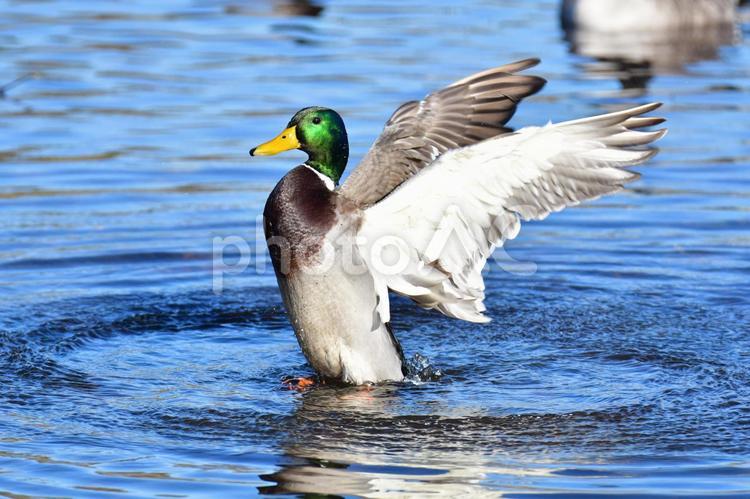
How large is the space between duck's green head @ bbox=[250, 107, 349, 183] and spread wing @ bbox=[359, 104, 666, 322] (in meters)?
0.50

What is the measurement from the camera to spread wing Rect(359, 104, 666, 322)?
6.14 meters

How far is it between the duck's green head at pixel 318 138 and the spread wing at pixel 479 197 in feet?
1.64

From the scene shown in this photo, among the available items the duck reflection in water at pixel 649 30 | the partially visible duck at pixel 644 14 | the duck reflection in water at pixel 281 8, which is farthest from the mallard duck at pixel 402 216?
the duck reflection in water at pixel 281 8

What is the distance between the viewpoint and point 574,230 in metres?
9.95

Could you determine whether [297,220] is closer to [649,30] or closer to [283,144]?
[283,144]

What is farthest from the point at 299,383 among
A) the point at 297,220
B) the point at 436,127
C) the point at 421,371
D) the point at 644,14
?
the point at 644,14

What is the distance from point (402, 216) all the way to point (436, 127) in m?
1.32

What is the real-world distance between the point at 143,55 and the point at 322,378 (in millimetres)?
8617

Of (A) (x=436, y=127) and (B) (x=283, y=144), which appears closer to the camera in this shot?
(B) (x=283, y=144)

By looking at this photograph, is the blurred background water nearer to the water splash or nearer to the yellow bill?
the water splash

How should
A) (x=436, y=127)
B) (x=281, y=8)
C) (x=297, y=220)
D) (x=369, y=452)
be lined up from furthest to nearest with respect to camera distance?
(x=281, y=8), (x=436, y=127), (x=297, y=220), (x=369, y=452)

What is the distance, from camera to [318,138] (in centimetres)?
681

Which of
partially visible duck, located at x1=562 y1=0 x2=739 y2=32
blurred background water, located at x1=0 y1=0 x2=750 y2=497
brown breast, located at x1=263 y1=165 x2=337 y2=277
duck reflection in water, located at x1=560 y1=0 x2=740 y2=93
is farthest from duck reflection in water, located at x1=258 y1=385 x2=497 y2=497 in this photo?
partially visible duck, located at x1=562 y1=0 x2=739 y2=32

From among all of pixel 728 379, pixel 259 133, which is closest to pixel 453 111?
pixel 728 379
